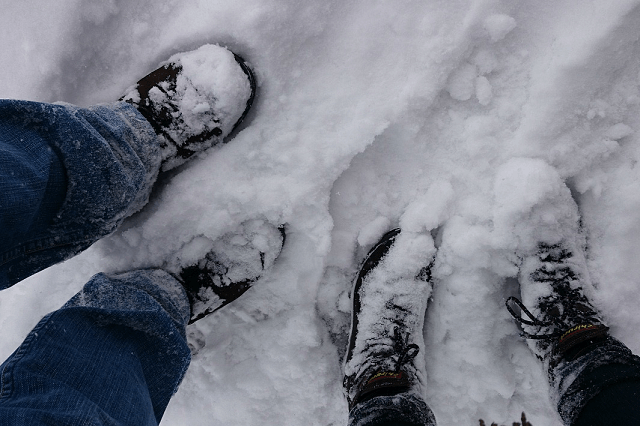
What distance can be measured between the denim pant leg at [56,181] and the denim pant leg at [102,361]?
0.43 ft

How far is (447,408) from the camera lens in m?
1.37

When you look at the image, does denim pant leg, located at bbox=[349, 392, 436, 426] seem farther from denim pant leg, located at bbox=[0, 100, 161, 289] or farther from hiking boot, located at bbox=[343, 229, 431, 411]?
denim pant leg, located at bbox=[0, 100, 161, 289]

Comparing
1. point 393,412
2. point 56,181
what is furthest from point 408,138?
point 56,181

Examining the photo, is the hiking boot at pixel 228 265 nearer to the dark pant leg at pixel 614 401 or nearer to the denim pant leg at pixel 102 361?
the denim pant leg at pixel 102 361

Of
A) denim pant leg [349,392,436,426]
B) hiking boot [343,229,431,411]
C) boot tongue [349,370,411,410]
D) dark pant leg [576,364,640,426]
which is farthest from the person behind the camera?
hiking boot [343,229,431,411]

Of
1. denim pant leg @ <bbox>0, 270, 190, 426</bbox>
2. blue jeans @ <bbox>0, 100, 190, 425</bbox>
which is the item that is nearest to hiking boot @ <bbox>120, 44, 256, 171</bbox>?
blue jeans @ <bbox>0, 100, 190, 425</bbox>

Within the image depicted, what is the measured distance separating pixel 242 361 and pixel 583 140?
1237 mm

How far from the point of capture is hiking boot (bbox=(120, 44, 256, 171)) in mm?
1218

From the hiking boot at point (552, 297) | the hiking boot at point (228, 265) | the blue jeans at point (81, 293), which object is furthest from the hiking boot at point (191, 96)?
the hiking boot at point (552, 297)

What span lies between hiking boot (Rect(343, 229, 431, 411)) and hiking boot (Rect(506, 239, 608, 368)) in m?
0.27

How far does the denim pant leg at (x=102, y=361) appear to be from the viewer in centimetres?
71

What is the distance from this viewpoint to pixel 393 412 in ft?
3.42

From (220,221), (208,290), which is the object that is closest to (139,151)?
(220,221)

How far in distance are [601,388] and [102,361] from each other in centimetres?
108
